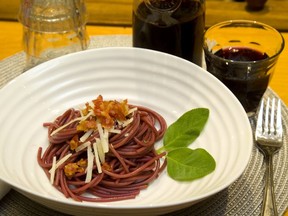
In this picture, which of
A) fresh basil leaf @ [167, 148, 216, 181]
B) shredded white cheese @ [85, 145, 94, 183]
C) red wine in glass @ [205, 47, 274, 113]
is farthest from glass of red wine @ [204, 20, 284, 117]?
shredded white cheese @ [85, 145, 94, 183]

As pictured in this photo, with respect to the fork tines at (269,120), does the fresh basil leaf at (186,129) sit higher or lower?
higher

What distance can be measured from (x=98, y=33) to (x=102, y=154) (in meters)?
0.67

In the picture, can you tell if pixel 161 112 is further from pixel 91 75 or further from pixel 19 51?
pixel 19 51

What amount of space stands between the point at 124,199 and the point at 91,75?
14.7 inches

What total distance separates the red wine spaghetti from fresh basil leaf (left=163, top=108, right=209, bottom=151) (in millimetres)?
41

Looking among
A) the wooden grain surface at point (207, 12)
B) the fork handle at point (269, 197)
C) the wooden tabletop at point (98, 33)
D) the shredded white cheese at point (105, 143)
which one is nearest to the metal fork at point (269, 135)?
the fork handle at point (269, 197)

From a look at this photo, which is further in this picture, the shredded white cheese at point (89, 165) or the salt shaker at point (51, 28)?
the salt shaker at point (51, 28)

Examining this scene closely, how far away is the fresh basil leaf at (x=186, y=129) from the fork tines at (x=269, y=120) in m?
0.17

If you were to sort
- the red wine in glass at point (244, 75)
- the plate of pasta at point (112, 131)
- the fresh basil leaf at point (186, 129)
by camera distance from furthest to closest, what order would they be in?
the red wine in glass at point (244, 75)
the fresh basil leaf at point (186, 129)
the plate of pasta at point (112, 131)

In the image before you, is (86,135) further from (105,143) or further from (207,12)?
(207,12)

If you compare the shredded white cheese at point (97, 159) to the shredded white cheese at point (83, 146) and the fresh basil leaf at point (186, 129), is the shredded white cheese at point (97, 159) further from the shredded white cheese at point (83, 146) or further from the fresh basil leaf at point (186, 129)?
the fresh basil leaf at point (186, 129)

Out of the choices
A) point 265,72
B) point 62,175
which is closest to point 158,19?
point 265,72

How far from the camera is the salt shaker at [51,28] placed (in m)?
1.35

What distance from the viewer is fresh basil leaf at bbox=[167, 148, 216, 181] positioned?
0.89 metres
